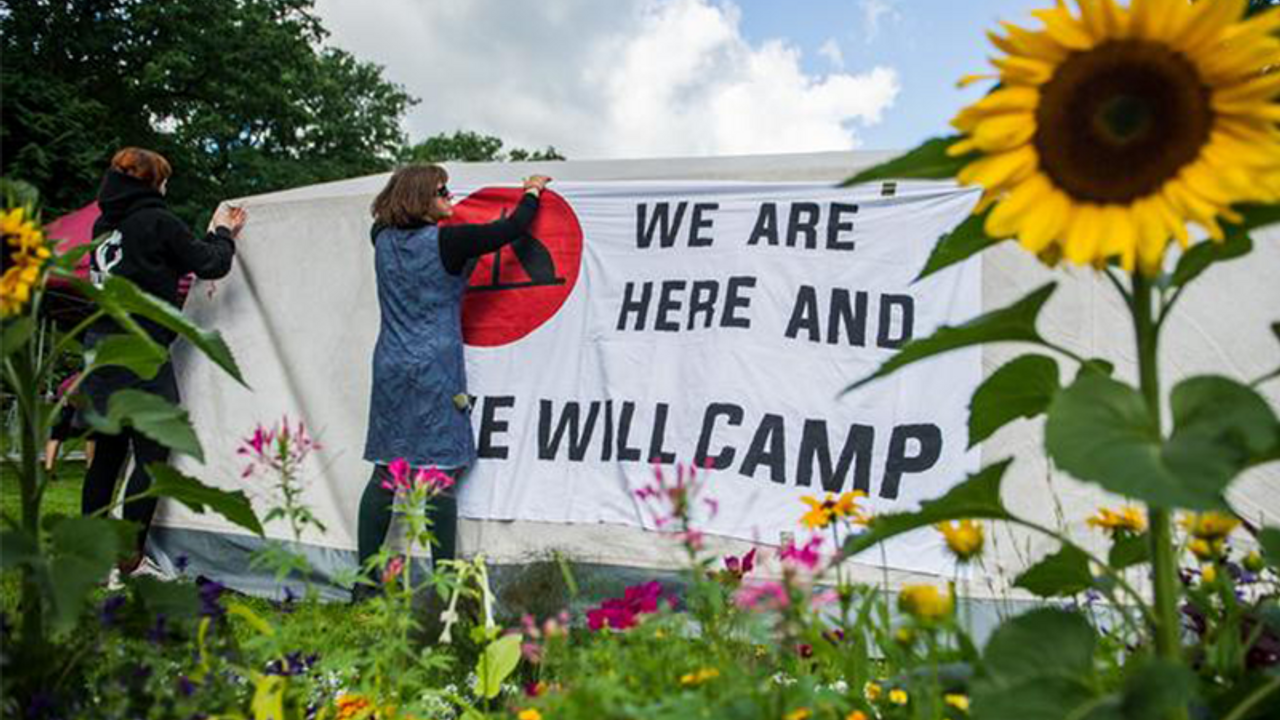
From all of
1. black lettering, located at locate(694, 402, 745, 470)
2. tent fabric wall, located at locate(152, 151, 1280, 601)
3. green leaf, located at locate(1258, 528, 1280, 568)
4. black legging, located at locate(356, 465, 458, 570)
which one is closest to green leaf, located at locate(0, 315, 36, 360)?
green leaf, located at locate(1258, 528, 1280, 568)

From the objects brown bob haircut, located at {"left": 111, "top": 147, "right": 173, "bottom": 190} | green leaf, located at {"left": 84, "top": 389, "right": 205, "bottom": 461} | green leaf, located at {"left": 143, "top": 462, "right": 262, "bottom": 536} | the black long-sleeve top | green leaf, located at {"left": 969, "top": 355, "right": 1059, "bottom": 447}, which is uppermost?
brown bob haircut, located at {"left": 111, "top": 147, "right": 173, "bottom": 190}

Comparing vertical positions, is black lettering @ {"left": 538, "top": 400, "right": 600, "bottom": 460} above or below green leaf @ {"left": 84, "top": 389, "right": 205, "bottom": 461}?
above

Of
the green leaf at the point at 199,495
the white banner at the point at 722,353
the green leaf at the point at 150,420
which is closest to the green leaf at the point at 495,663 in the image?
the green leaf at the point at 199,495

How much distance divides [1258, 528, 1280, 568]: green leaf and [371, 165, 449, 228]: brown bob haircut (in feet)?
10.9

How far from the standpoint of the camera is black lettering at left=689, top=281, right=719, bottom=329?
386 cm

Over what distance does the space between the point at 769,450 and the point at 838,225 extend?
86 cm

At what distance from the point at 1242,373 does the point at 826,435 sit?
4.50ft

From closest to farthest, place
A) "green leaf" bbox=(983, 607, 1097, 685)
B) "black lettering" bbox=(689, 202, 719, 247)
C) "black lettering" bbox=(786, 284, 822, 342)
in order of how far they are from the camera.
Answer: "green leaf" bbox=(983, 607, 1097, 685)
"black lettering" bbox=(786, 284, 822, 342)
"black lettering" bbox=(689, 202, 719, 247)

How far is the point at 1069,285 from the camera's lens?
3619 mm

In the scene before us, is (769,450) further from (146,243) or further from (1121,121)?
(1121,121)

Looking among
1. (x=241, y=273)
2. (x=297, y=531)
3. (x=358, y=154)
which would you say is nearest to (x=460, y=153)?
(x=358, y=154)

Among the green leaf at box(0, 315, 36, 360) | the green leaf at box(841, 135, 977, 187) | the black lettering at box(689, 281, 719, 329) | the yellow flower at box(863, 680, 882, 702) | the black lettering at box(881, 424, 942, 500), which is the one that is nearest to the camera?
the green leaf at box(841, 135, 977, 187)

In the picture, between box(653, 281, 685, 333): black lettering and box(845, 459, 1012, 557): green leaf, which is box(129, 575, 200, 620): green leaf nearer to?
box(845, 459, 1012, 557): green leaf

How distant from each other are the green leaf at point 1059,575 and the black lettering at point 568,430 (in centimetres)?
284
